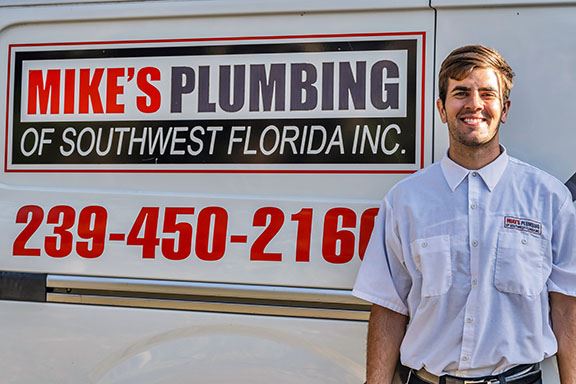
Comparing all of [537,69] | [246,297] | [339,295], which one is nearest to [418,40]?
→ [537,69]

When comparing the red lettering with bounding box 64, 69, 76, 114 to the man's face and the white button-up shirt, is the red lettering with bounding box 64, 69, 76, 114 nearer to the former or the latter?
the white button-up shirt

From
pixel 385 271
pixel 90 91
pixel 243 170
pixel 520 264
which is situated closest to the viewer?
pixel 520 264

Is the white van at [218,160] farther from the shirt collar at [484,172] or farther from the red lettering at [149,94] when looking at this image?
the shirt collar at [484,172]

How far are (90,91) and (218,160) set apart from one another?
496mm

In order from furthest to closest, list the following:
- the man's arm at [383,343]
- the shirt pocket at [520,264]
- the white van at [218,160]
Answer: the white van at [218,160] → the man's arm at [383,343] → the shirt pocket at [520,264]

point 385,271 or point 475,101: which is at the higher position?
point 475,101

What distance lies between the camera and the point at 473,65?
5.70ft

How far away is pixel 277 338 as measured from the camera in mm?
2049

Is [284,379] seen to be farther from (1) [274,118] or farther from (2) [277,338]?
(1) [274,118]

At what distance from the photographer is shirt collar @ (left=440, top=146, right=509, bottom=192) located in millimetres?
1760

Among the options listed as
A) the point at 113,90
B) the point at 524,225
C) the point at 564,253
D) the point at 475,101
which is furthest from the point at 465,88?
the point at 113,90

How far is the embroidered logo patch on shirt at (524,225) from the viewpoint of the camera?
1.71 meters

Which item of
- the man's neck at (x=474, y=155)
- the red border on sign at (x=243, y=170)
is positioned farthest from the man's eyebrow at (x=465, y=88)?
the red border on sign at (x=243, y=170)

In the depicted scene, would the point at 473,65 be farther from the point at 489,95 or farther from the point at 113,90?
the point at 113,90
